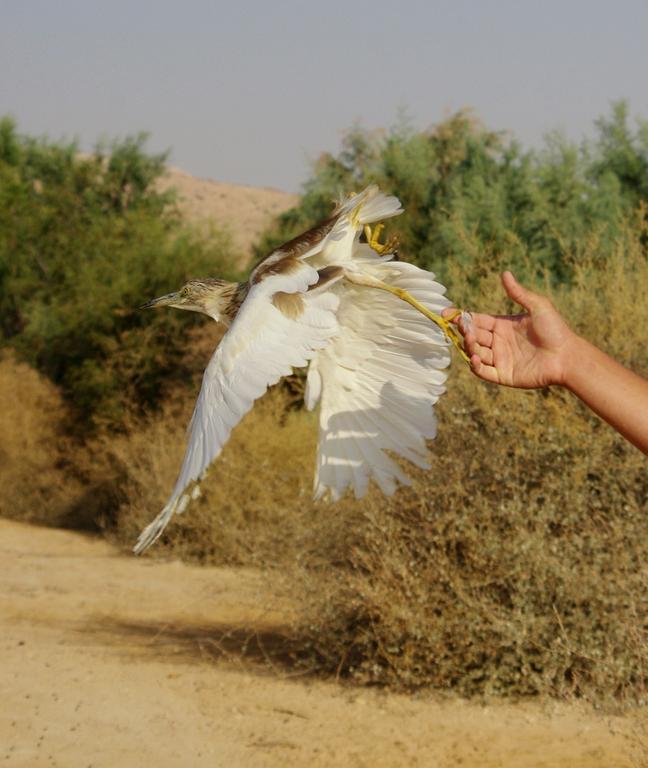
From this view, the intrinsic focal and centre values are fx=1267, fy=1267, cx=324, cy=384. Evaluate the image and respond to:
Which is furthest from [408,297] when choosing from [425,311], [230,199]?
[230,199]

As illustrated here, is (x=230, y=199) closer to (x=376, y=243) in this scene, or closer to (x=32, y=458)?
(x=32, y=458)

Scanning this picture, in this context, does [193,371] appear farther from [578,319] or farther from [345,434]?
[345,434]

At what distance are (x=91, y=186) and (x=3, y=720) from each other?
17.6 m

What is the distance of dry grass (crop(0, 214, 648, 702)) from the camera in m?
6.76

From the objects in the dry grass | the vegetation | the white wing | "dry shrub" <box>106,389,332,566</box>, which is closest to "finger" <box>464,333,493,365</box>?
the white wing

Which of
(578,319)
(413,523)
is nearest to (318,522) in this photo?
(413,523)

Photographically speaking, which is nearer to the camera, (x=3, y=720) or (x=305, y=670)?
(x=3, y=720)

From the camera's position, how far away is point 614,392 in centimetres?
280

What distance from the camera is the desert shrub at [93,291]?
15883 millimetres

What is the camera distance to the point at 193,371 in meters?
15.1

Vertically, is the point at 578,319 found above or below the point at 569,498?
above

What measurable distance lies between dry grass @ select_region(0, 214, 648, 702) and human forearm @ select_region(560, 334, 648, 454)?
3.15 m

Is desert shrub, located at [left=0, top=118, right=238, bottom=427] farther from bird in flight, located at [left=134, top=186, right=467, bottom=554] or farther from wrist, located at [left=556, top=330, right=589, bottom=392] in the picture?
wrist, located at [left=556, top=330, right=589, bottom=392]

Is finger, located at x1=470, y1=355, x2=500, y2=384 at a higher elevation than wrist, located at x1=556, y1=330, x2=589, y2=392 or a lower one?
lower
